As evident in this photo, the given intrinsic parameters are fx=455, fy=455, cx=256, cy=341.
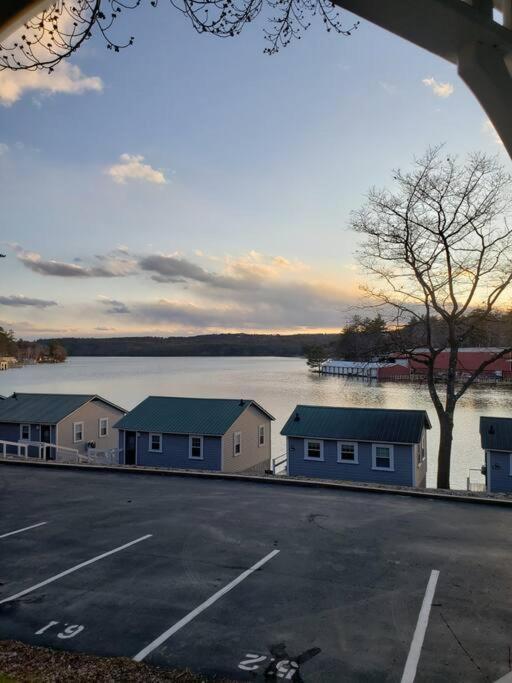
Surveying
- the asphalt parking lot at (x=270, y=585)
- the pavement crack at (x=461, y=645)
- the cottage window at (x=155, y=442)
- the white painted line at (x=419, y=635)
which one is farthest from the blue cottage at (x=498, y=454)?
the pavement crack at (x=461, y=645)

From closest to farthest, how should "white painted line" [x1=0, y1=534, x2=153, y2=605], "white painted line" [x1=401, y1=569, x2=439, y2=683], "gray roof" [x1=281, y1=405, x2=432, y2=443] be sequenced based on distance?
"white painted line" [x1=401, y1=569, x2=439, y2=683], "white painted line" [x1=0, y1=534, x2=153, y2=605], "gray roof" [x1=281, y1=405, x2=432, y2=443]

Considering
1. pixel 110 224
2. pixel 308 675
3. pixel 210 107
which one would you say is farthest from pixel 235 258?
pixel 308 675

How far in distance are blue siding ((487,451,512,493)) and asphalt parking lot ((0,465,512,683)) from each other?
12.2 meters

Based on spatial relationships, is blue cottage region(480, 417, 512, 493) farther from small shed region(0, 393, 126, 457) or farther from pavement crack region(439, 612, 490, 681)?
small shed region(0, 393, 126, 457)

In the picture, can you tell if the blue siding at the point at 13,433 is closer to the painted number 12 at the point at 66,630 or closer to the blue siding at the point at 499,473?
the painted number 12 at the point at 66,630

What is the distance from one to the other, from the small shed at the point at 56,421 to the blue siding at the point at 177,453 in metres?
4.46

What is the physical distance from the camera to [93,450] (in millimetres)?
28984

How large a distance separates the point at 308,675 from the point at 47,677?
253 centimetres

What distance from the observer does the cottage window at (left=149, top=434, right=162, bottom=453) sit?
2685 centimetres

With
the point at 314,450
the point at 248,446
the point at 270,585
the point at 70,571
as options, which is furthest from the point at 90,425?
the point at 270,585

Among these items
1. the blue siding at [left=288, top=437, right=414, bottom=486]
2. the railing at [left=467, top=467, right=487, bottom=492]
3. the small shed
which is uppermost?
the small shed

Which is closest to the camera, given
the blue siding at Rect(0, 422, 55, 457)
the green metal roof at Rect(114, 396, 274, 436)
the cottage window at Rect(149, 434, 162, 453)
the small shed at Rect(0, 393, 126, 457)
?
the green metal roof at Rect(114, 396, 274, 436)

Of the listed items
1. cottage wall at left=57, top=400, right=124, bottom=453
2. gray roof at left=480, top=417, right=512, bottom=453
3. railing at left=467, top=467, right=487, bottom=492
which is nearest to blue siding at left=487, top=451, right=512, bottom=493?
gray roof at left=480, top=417, right=512, bottom=453

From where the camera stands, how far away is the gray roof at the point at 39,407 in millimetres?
29344
